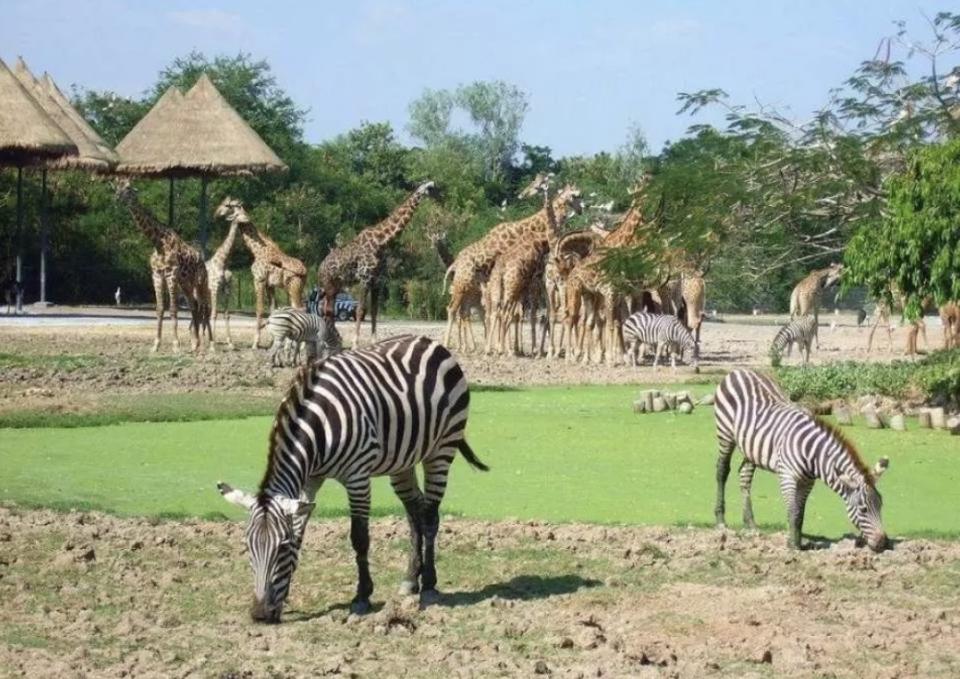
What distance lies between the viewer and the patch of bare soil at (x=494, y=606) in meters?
8.07

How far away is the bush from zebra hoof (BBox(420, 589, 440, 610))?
34.9 ft

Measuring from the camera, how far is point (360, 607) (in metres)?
9.09

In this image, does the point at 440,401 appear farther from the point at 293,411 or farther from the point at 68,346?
the point at 68,346

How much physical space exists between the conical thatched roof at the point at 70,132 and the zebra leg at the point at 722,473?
30.4 m

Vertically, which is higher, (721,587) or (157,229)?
(157,229)

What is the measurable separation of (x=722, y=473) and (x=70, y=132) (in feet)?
115

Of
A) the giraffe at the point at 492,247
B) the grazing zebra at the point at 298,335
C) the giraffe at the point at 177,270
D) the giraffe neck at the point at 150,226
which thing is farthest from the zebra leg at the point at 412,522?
the giraffe at the point at 492,247

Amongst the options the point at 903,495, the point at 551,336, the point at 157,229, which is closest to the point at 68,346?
the point at 157,229

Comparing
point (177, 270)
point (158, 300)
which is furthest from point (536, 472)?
point (177, 270)

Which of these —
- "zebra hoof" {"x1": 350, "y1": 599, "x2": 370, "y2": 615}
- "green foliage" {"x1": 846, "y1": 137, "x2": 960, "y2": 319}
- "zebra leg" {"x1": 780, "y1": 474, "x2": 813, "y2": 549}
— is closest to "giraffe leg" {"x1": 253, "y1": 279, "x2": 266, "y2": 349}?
"green foliage" {"x1": 846, "y1": 137, "x2": 960, "y2": 319}

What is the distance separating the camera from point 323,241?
53.5 m

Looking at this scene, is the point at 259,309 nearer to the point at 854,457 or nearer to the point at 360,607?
the point at 854,457

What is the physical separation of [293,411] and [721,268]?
3563 cm

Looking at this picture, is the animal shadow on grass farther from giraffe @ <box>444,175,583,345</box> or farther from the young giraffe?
giraffe @ <box>444,175,583,345</box>
